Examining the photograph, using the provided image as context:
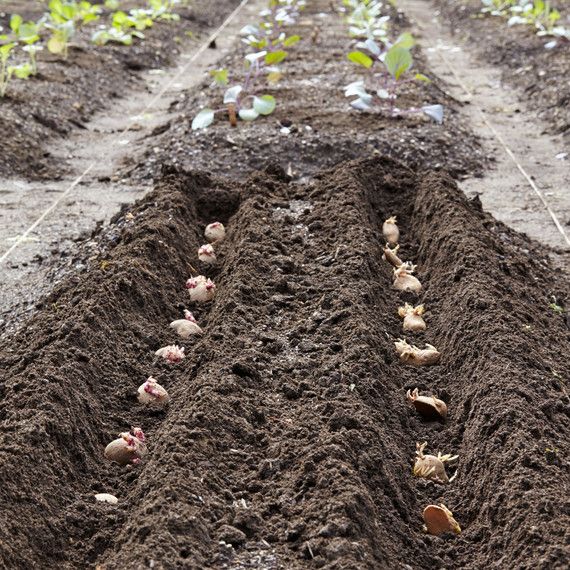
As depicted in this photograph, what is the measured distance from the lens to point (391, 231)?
5.69 metres

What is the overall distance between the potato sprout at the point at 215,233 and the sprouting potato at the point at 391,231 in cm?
93

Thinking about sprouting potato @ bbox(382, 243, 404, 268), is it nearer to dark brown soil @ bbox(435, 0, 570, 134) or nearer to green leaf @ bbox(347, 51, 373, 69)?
green leaf @ bbox(347, 51, 373, 69)

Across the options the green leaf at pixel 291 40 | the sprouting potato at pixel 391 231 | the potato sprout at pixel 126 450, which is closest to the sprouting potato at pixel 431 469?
the potato sprout at pixel 126 450

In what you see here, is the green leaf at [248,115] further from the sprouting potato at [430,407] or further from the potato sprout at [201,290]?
the sprouting potato at [430,407]

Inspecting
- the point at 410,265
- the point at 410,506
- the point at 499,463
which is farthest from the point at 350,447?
the point at 410,265

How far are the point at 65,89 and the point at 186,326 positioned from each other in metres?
5.93

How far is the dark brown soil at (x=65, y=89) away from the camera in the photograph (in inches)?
301

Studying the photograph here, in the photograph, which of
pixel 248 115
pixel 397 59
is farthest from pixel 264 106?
pixel 397 59

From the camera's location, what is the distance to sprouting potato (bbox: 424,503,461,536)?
312 cm

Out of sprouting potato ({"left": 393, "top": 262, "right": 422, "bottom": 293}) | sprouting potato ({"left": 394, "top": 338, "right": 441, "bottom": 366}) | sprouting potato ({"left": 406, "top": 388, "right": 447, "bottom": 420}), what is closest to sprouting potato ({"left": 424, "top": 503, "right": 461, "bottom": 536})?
sprouting potato ({"left": 406, "top": 388, "right": 447, "bottom": 420})

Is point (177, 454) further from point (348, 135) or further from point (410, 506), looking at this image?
point (348, 135)

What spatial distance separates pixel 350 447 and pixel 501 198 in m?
4.16

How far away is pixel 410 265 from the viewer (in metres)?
5.33

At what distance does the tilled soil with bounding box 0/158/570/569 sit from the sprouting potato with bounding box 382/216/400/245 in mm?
82
